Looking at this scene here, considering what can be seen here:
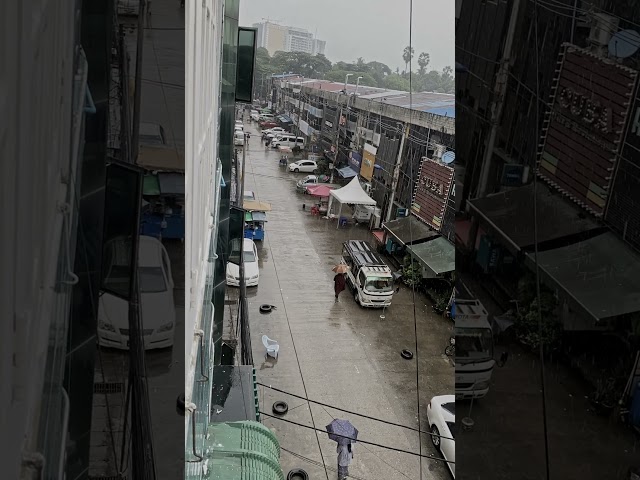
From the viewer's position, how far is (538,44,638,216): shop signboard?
0.42 m

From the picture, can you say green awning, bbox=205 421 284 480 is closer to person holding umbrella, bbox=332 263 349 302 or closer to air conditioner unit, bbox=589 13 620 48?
air conditioner unit, bbox=589 13 620 48

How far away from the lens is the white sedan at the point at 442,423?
4.48 metres

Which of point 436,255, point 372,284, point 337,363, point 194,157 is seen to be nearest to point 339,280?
point 372,284

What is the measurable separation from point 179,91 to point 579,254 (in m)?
0.42

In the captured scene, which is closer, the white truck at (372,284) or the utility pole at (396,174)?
the white truck at (372,284)

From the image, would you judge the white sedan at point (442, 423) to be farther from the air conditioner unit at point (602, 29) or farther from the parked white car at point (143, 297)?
the air conditioner unit at point (602, 29)

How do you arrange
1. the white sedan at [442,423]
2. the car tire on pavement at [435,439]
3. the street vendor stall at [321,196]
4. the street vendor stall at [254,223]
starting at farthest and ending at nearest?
the street vendor stall at [321,196], the street vendor stall at [254,223], the car tire on pavement at [435,439], the white sedan at [442,423]

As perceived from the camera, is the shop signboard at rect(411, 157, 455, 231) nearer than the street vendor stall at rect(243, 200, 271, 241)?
Yes

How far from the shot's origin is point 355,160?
44.2ft

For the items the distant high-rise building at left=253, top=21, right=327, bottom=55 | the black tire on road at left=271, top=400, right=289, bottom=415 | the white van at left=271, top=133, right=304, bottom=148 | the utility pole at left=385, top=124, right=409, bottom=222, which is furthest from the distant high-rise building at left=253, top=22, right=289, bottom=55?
the black tire on road at left=271, top=400, right=289, bottom=415

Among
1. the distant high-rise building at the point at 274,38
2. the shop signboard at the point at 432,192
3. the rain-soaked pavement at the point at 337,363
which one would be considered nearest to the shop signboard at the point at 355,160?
the rain-soaked pavement at the point at 337,363

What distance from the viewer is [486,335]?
1.69 feet

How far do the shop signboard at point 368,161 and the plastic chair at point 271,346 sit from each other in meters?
6.58

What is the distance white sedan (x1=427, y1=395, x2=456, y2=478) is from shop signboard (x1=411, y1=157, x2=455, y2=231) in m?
3.76
